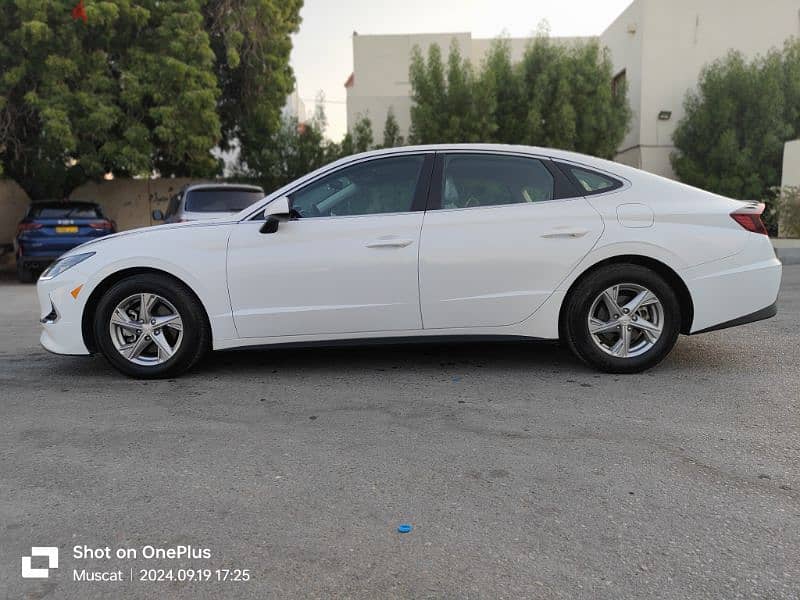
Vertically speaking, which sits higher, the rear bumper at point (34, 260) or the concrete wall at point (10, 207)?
the concrete wall at point (10, 207)

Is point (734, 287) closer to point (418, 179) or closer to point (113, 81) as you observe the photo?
point (418, 179)

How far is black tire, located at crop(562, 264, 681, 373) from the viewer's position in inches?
179

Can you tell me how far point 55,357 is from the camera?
5680 mm

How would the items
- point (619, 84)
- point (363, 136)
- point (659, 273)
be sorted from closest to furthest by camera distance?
point (659, 273) → point (363, 136) → point (619, 84)

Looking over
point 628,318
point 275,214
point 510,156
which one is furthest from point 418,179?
Answer: point 628,318

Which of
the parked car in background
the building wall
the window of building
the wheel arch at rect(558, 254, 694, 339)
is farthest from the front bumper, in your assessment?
the building wall

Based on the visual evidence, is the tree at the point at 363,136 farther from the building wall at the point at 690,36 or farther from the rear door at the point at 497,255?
the rear door at the point at 497,255

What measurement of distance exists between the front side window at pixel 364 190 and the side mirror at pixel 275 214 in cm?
15

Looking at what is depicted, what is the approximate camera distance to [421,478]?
3.04 metres

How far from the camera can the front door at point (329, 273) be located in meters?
4.54

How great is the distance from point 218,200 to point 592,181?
698cm

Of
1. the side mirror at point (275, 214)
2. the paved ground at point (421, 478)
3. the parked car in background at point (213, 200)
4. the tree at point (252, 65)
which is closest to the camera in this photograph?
the paved ground at point (421, 478)

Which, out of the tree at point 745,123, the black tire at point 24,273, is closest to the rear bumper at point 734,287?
the black tire at point 24,273

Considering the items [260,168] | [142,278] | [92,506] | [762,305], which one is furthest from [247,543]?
[260,168]
